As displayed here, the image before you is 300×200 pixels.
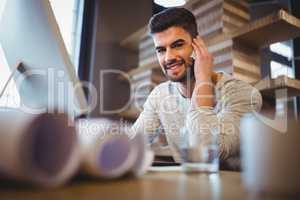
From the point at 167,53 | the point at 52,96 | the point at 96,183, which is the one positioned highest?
the point at 167,53

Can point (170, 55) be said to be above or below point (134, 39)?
below

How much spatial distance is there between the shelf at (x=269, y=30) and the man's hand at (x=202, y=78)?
0.32 metres

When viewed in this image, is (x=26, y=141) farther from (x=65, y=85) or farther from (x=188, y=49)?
(x=188, y=49)

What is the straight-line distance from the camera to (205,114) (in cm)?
101

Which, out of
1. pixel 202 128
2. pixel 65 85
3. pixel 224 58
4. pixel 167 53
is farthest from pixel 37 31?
pixel 224 58

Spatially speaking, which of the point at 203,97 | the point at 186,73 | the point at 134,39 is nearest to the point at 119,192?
the point at 203,97

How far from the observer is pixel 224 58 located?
168cm

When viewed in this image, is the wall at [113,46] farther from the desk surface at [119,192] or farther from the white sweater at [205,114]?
the desk surface at [119,192]

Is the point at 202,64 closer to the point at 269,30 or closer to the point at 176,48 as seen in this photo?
the point at 176,48

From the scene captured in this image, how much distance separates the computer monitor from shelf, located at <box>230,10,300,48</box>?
3.45 feet

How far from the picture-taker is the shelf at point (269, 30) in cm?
148

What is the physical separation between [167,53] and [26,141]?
4.35 ft

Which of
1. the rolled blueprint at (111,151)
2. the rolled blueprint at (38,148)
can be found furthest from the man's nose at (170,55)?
the rolled blueprint at (38,148)

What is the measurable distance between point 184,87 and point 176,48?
20cm
